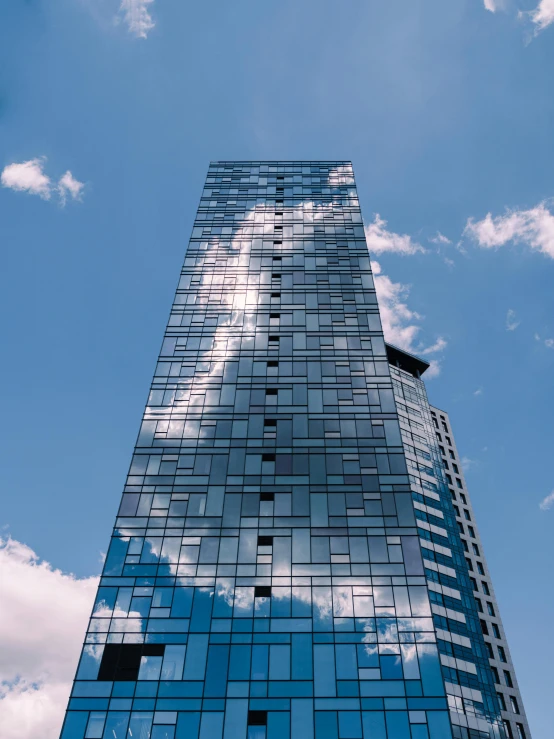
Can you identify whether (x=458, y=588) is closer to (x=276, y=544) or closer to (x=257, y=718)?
(x=276, y=544)

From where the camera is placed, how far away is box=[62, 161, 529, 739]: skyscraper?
3981 cm

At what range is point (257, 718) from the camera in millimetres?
39000

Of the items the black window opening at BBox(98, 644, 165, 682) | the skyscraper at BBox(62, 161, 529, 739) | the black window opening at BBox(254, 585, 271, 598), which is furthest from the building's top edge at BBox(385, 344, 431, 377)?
the black window opening at BBox(98, 644, 165, 682)

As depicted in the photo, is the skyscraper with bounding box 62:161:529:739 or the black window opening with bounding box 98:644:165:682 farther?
the black window opening with bounding box 98:644:165:682

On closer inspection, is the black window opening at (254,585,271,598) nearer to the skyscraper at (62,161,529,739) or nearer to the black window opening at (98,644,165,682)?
the skyscraper at (62,161,529,739)

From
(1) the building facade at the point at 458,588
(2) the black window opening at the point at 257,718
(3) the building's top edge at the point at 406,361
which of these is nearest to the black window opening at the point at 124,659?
(2) the black window opening at the point at 257,718

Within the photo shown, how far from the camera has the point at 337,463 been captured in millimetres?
53469

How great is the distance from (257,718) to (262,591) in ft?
27.2

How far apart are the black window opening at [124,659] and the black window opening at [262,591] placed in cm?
731

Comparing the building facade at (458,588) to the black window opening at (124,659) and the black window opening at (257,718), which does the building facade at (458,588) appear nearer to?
the black window opening at (257,718)

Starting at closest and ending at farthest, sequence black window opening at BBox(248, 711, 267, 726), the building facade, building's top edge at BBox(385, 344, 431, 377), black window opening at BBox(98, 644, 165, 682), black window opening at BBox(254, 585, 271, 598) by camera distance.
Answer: black window opening at BBox(248, 711, 267, 726)
black window opening at BBox(98, 644, 165, 682)
black window opening at BBox(254, 585, 271, 598)
the building facade
building's top edge at BBox(385, 344, 431, 377)

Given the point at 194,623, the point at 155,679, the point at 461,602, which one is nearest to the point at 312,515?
the point at 194,623

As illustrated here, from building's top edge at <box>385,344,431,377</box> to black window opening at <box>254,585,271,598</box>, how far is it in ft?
234

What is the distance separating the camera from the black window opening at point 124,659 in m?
40.7
